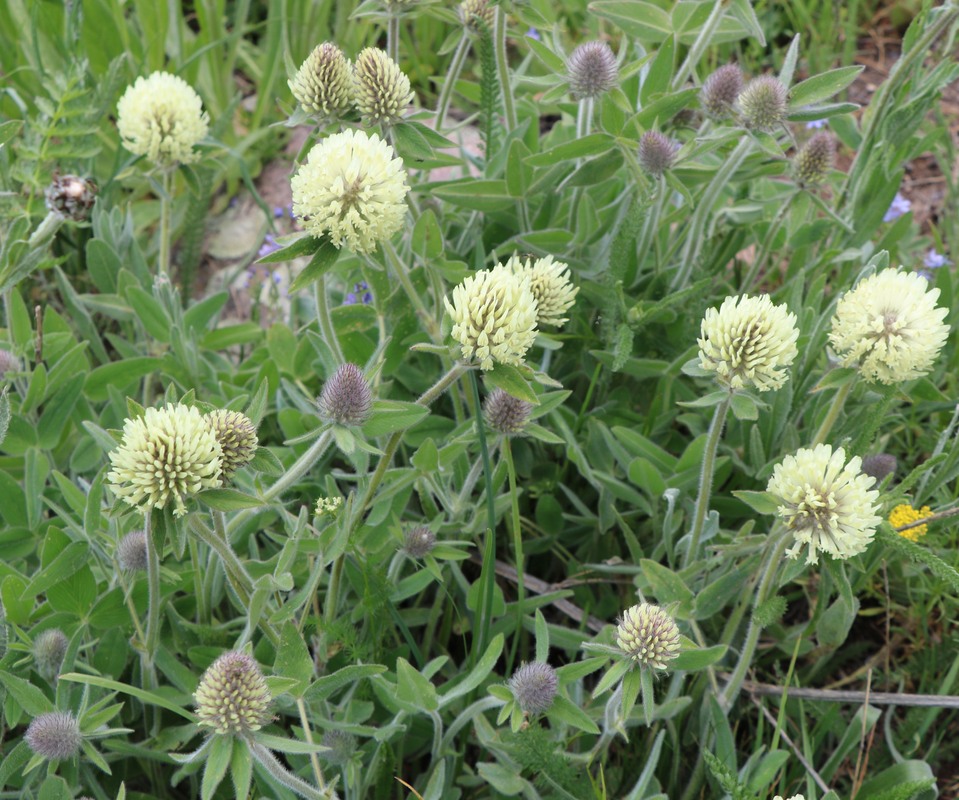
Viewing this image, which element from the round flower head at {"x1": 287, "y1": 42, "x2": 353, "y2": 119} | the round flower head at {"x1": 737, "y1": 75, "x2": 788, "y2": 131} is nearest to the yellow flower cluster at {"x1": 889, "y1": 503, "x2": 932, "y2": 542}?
the round flower head at {"x1": 737, "y1": 75, "x2": 788, "y2": 131}

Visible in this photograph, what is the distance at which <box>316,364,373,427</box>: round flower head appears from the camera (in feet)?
6.48

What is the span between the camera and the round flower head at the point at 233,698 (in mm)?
1772

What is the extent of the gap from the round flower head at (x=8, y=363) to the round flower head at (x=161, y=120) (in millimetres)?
706

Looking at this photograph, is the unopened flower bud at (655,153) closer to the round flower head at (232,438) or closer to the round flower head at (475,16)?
the round flower head at (475,16)

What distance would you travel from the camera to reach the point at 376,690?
7.48 ft

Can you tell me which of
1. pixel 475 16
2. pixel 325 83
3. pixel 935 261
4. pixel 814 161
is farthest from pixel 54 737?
pixel 935 261

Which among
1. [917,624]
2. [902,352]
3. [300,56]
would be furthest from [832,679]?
[300,56]

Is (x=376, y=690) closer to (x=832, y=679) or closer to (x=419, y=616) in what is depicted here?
(x=419, y=616)

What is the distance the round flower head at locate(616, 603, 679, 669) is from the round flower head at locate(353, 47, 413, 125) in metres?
1.23

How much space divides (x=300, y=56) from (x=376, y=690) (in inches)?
124

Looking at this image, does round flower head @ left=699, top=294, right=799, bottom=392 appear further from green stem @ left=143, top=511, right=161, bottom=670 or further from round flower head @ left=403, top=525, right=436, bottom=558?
green stem @ left=143, top=511, right=161, bottom=670

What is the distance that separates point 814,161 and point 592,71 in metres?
0.68

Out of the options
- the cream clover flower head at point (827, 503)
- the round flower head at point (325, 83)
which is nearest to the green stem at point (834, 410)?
the cream clover flower head at point (827, 503)

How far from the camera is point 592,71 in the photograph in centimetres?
258
